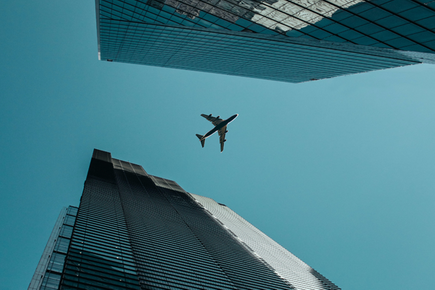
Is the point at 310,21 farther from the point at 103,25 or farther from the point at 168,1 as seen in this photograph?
the point at 103,25

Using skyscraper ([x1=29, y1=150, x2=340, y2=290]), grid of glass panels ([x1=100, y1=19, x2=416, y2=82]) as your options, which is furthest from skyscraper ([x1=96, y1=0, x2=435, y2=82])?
skyscraper ([x1=29, y1=150, x2=340, y2=290])

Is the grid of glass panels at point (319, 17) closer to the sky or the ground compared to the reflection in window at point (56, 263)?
closer to the sky

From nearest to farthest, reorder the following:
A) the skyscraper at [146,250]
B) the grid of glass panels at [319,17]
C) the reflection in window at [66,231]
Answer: the grid of glass panels at [319,17] → the skyscraper at [146,250] → the reflection in window at [66,231]

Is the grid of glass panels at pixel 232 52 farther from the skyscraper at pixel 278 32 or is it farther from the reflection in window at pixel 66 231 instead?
the reflection in window at pixel 66 231

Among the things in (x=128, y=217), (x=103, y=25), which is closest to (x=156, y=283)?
(x=128, y=217)

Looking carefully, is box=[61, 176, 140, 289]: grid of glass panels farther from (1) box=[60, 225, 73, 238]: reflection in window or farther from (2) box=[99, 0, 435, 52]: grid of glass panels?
(2) box=[99, 0, 435, 52]: grid of glass panels

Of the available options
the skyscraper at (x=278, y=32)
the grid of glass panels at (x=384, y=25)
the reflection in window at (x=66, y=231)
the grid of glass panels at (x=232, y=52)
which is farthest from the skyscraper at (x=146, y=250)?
the grid of glass panels at (x=384, y=25)
